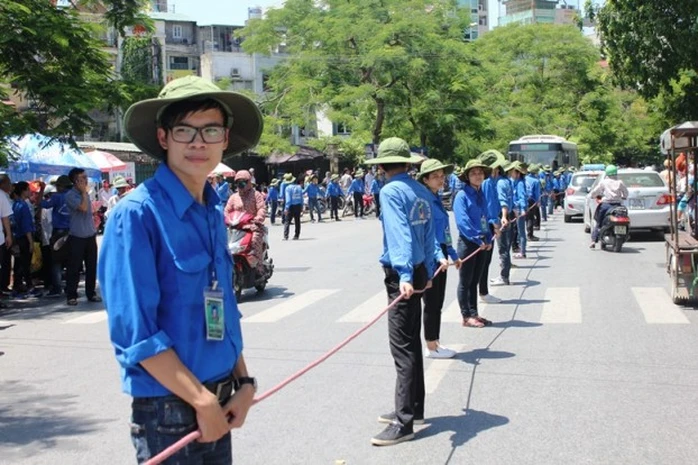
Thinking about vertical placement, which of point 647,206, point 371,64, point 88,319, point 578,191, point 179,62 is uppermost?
point 179,62

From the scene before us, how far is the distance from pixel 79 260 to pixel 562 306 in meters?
7.05

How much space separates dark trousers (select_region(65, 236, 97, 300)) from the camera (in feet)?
43.0

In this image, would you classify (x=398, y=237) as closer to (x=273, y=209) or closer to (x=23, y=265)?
(x=23, y=265)

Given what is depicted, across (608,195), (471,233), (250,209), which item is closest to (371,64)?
(608,195)

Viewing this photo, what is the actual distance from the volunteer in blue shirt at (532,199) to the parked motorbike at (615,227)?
1635mm

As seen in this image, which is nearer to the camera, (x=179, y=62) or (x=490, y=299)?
(x=490, y=299)

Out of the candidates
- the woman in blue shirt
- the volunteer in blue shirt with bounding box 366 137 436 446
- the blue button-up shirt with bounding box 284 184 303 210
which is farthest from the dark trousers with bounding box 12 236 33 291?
the blue button-up shirt with bounding box 284 184 303 210

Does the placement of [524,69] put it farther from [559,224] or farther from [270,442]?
[270,442]

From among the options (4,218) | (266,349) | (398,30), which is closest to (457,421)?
(266,349)

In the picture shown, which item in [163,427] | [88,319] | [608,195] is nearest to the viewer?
[163,427]

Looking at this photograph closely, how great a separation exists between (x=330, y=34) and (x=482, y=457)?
120 feet

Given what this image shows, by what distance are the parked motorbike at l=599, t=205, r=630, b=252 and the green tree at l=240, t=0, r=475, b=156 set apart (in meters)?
21.8

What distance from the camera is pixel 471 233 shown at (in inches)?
401

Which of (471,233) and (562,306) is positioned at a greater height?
(471,233)
